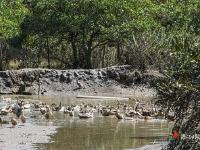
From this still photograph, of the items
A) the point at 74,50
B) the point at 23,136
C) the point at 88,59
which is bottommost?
the point at 23,136

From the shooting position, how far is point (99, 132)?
14375 mm

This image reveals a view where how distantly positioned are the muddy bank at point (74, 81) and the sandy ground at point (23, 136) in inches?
495

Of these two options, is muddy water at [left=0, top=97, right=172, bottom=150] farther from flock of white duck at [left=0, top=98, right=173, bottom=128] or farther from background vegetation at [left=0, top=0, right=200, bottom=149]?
background vegetation at [left=0, top=0, right=200, bottom=149]

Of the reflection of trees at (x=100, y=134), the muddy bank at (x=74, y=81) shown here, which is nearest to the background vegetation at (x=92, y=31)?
the muddy bank at (x=74, y=81)

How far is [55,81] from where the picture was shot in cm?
2809

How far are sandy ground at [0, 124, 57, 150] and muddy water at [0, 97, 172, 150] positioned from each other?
0.68 feet

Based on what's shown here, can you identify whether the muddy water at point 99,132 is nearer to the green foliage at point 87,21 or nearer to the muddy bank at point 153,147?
the muddy bank at point 153,147

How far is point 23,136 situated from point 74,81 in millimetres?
14857

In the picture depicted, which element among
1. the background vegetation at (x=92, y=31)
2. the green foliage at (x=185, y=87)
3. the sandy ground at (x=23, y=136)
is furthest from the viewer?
the background vegetation at (x=92, y=31)

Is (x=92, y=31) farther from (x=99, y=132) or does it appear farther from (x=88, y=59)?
(x=99, y=132)

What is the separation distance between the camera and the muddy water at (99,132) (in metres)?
12.3

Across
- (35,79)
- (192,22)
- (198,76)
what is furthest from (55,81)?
(198,76)

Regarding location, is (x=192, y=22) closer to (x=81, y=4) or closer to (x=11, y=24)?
(x=81, y=4)

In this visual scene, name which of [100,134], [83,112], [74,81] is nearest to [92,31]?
[74,81]
